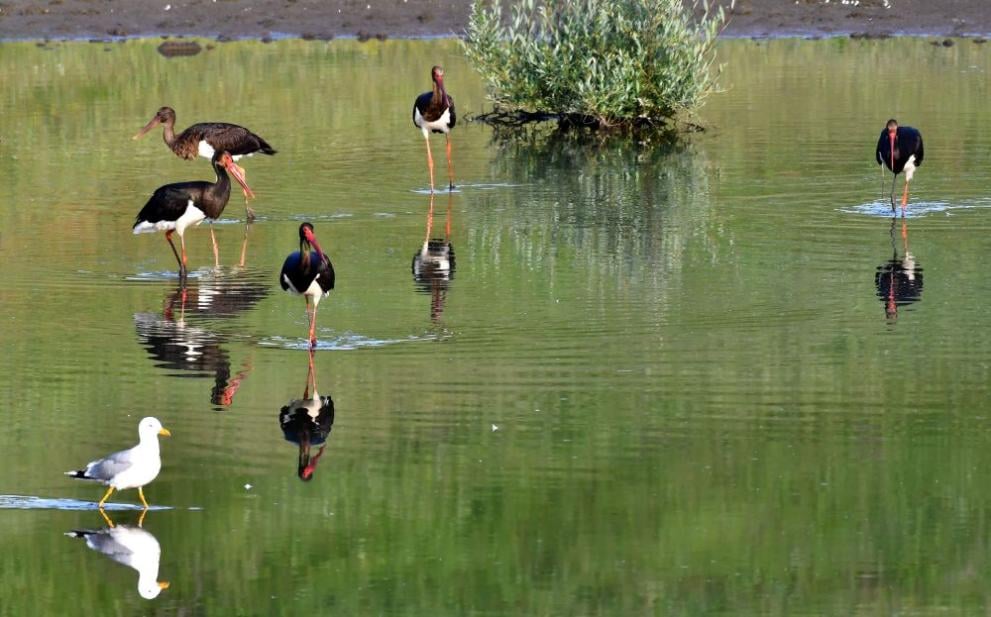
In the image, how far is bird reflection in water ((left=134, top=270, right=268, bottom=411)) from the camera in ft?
44.6

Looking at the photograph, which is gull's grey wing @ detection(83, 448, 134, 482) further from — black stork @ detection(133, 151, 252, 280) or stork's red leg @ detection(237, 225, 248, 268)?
stork's red leg @ detection(237, 225, 248, 268)

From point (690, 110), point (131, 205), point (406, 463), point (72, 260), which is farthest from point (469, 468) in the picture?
point (690, 110)

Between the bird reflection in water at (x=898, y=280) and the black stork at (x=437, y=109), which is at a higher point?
the black stork at (x=437, y=109)

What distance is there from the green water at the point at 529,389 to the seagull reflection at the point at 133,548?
0.23ft

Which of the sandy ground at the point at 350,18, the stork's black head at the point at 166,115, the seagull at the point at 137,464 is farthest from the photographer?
the sandy ground at the point at 350,18

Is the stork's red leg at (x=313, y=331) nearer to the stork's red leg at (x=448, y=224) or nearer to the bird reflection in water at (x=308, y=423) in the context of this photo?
the bird reflection in water at (x=308, y=423)

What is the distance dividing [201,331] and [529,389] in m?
3.51

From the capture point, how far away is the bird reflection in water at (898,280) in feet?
51.2

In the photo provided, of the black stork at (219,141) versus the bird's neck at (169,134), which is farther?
the bird's neck at (169,134)

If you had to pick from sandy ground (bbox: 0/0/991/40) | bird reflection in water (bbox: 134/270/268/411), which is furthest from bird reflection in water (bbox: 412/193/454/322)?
sandy ground (bbox: 0/0/991/40)

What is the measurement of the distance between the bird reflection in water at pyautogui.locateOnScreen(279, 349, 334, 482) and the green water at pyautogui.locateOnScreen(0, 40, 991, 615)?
0.25 ft

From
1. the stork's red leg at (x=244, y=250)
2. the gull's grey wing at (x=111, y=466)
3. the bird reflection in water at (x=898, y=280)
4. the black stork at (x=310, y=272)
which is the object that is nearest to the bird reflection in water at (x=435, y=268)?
the black stork at (x=310, y=272)

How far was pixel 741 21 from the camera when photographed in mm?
41312

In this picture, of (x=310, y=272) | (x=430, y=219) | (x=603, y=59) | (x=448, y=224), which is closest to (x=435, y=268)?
(x=448, y=224)
